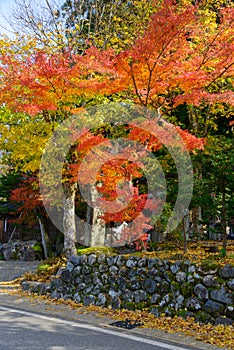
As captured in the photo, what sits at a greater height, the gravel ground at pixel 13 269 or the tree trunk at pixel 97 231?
the tree trunk at pixel 97 231

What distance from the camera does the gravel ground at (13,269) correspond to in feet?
39.0

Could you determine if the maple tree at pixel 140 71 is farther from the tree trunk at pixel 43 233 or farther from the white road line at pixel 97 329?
the tree trunk at pixel 43 233

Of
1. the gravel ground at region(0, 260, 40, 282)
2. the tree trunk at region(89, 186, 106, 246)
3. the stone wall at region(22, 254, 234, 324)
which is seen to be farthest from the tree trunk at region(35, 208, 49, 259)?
the stone wall at region(22, 254, 234, 324)

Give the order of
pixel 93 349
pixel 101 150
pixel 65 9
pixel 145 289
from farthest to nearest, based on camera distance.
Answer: pixel 65 9 < pixel 101 150 < pixel 145 289 < pixel 93 349

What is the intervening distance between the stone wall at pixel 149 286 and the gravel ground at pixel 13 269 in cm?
328

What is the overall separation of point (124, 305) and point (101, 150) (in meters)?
4.33

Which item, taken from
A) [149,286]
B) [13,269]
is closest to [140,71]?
[149,286]

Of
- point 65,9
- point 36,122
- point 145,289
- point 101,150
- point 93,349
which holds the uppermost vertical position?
point 65,9

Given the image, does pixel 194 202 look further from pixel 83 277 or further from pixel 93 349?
pixel 93 349

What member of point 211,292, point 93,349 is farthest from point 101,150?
point 93,349

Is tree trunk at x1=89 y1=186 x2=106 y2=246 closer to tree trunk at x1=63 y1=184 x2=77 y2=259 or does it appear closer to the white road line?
tree trunk at x1=63 y1=184 x2=77 y2=259

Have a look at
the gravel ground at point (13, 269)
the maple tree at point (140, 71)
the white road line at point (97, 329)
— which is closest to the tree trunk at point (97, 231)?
the gravel ground at point (13, 269)

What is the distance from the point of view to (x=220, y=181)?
28.1 ft

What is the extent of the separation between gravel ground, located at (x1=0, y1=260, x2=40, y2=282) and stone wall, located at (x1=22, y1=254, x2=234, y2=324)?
328cm
